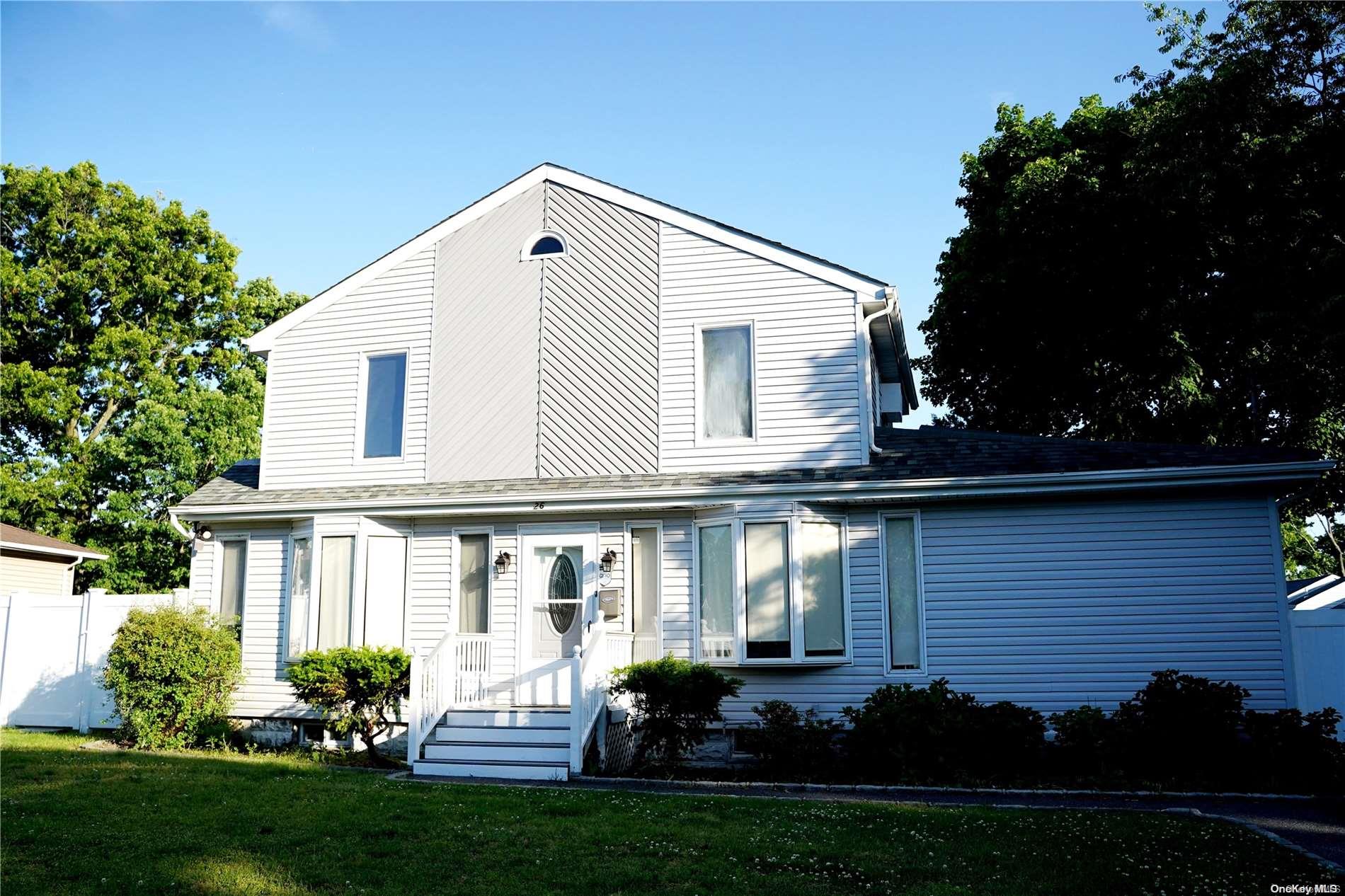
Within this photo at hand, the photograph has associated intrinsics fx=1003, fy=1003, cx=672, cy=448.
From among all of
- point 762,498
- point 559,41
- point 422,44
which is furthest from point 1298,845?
point 422,44

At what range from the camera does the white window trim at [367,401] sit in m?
15.1

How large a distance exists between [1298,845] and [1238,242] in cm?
1336

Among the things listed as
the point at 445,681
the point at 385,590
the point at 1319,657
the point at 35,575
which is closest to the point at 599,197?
the point at 385,590

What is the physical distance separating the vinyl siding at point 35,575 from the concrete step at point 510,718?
14286 millimetres

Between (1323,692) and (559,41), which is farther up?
(559,41)

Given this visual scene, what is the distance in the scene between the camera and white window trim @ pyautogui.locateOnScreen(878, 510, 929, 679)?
12758mm

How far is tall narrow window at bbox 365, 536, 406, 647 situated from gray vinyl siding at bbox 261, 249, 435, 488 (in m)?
1.13

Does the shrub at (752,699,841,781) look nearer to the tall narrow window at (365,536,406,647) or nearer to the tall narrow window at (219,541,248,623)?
the tall narrow window at (365,536,406,647)

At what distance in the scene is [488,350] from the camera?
1502 centimetres

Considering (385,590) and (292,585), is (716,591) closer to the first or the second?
(385,590)

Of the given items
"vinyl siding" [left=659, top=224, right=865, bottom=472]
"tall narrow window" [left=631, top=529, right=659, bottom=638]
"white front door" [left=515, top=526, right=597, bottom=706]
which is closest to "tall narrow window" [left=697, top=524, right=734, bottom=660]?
"tall narrow window" [left=631, top=529, right=659, bottom=638]

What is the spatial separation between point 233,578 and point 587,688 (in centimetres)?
685

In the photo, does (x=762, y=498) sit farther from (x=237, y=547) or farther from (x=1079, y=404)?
(x=1079, y=404)

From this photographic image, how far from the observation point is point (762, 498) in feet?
43.4
